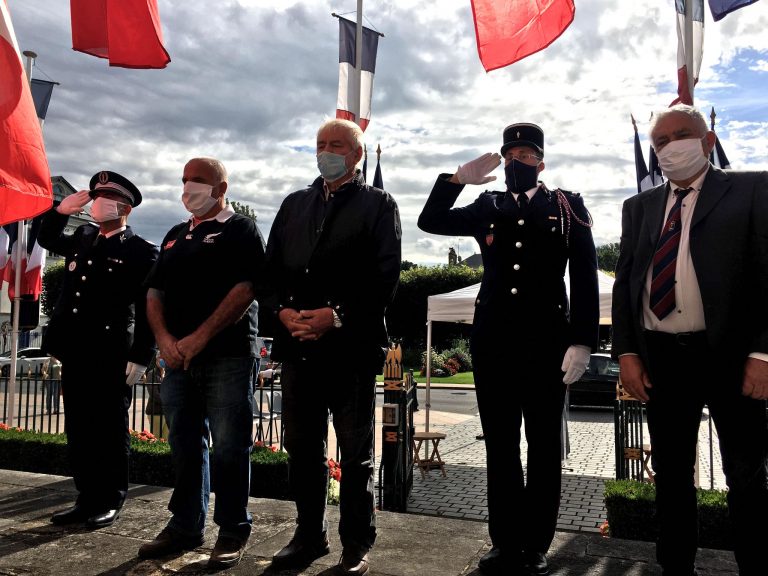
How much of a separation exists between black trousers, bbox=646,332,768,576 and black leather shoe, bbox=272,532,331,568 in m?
1.57

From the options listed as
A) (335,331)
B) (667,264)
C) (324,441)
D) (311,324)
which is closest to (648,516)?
(667,264)

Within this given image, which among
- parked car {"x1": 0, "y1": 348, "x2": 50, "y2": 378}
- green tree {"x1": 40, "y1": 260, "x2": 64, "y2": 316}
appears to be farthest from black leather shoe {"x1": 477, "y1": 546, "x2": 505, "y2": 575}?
green tree {"x1": 40, "y1": 260, "x2": 64, "y2": 316}

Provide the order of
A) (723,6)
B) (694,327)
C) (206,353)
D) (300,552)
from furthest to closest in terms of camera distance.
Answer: (723,6)
(206,353)
(300,552)
(694,327)

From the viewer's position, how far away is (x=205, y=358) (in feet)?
10.6

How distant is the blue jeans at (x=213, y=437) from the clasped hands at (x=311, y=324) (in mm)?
533

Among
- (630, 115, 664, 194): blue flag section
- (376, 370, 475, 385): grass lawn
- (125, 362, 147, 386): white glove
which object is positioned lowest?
(376, 370, 475, 385): grass lawn

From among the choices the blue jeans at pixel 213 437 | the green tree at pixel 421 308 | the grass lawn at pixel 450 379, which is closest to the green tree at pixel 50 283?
the green tree at pixel 421 308

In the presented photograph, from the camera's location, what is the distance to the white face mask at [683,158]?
103 inches

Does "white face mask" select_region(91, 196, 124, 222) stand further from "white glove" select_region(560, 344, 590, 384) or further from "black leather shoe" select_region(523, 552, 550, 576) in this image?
"black leather shoe" select_region(523, 552, 550, 576)

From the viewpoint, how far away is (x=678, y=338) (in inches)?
101

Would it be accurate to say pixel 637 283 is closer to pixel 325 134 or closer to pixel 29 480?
pixel 325 134

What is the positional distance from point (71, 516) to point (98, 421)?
22.4 inches

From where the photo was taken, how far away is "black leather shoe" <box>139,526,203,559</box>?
310 cm

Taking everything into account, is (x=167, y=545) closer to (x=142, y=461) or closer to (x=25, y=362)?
(x=142, y=461)
